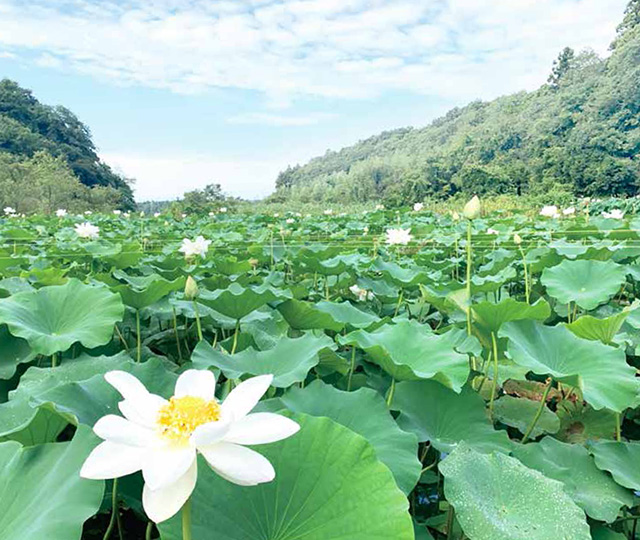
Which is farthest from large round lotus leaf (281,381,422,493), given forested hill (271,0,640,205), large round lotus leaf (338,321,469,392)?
forested hill (271,0,640,205)

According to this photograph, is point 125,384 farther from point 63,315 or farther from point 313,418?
point 63,315

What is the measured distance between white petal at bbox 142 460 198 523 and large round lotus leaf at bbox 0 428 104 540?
0.16 m

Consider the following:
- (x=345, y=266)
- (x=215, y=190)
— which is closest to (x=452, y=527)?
(x=345, y=266)

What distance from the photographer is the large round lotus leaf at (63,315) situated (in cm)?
107

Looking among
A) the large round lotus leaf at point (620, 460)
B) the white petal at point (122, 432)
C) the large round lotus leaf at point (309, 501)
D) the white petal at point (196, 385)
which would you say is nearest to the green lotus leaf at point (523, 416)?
the large round lotus leaf at point (620, 460)

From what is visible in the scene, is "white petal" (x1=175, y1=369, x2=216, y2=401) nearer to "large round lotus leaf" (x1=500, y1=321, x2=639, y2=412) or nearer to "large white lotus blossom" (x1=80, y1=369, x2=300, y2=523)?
"large white lotus blossom" (x1=80, y1=369, x2=300, y2=523)

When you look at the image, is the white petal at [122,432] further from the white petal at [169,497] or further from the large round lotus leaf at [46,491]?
the large round lotus leaf at [46,491]

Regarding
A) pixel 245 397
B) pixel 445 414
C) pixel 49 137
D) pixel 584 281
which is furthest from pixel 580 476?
pixel 49 137

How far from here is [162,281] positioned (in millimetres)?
1305

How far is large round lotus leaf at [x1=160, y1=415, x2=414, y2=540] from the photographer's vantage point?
1.65 feet

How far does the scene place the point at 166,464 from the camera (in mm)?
392

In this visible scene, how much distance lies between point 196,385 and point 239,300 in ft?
2.35

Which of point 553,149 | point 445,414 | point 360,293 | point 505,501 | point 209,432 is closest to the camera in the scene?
point 209,432

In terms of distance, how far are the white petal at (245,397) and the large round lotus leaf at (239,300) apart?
0.72 m
